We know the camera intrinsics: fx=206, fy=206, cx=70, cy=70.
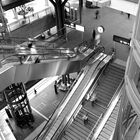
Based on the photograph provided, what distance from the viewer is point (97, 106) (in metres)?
13.4

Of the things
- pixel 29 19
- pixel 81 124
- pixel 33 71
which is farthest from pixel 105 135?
pixel 29 19

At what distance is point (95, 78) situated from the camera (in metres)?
13.9

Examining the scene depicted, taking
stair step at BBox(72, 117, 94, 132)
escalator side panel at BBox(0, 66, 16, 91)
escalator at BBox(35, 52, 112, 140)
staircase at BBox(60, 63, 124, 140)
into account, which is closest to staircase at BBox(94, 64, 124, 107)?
staircase at BBox(60, 63, 124, 140)

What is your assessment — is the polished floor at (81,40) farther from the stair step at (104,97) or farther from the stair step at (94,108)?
the stair step at (104,97)

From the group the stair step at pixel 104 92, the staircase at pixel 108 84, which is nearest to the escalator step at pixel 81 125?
the staircase at pixel 108 84

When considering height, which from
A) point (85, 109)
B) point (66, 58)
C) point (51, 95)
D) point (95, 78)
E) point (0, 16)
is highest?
point (0, 16)

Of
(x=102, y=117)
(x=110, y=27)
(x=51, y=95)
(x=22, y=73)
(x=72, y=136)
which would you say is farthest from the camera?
(x=110, y=27)

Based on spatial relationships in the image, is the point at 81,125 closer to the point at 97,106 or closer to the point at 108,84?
the point at 97,106

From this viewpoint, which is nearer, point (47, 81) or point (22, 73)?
point (22, 73)

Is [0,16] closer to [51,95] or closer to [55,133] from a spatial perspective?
[51,95]

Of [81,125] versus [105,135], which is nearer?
[105,135]

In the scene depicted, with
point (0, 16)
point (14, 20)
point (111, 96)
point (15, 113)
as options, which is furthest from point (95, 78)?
point (14, 20)

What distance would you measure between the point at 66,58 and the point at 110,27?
32.1 ft

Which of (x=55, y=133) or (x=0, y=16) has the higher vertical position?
(x=0, y=16)
